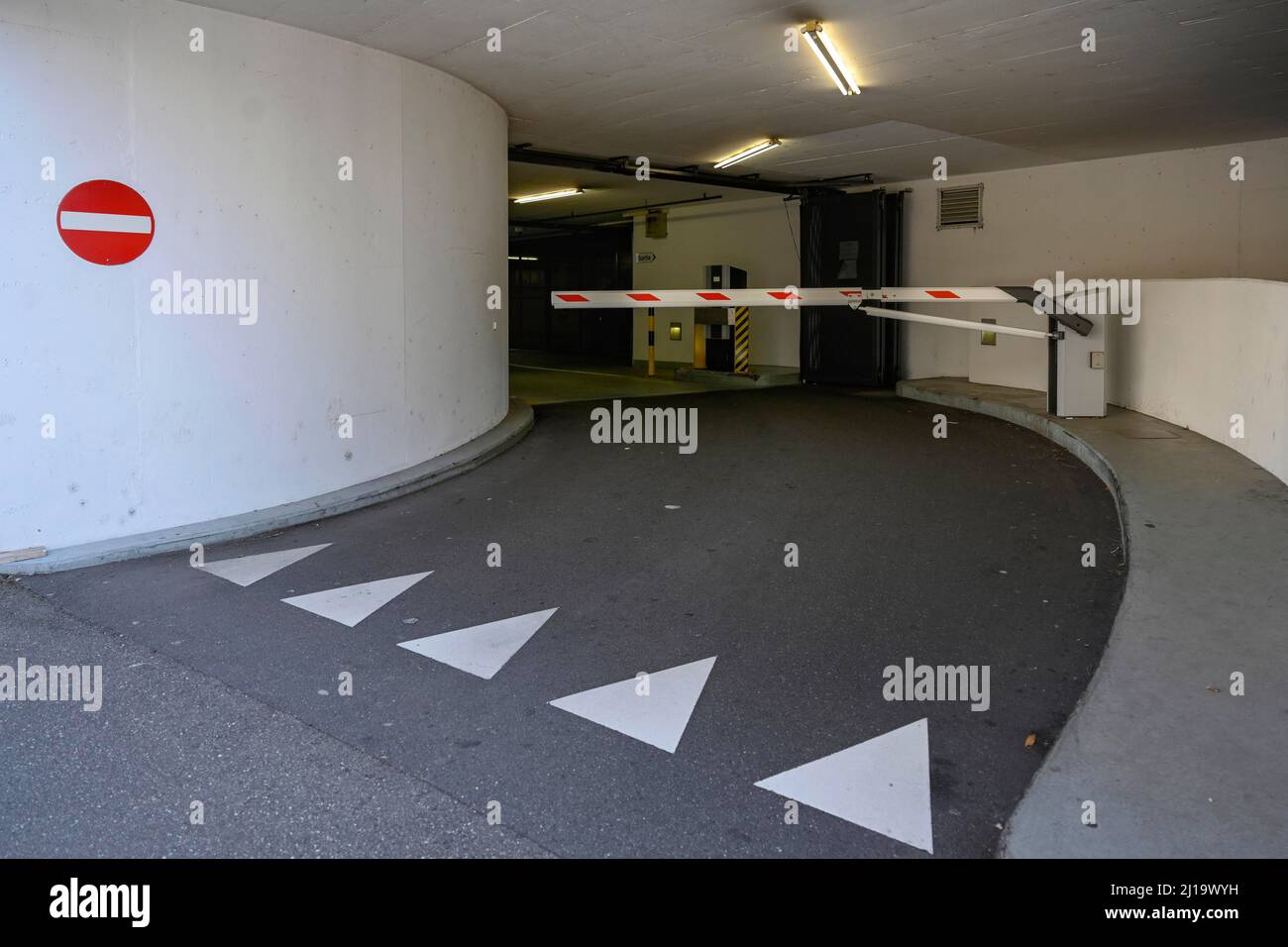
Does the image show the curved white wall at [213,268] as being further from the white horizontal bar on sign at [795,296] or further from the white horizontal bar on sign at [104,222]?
the white horizontal bar on sign at [795,296]

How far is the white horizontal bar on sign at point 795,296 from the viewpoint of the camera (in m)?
11.7

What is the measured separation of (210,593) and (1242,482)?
654 centimetres

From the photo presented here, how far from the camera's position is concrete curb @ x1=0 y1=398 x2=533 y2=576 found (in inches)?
222

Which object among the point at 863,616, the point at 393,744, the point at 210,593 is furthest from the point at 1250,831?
the point at 210,593

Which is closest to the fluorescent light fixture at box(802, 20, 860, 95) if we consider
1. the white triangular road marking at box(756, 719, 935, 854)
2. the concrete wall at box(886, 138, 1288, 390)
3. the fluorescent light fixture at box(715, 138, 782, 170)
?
the fluorescent light fixture at box(715, 138, 782, 170)

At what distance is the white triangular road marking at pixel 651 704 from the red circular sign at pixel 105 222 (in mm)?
4101

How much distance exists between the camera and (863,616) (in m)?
4.77

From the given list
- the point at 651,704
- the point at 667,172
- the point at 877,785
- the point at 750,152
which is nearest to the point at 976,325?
the point at 750,152

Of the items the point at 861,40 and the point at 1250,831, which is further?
the point at 861,40

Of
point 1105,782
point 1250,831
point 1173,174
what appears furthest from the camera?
point 1173,174

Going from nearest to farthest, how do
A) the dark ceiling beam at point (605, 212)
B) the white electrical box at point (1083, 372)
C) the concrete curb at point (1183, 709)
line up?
1. the concrete curb at point (1183, 709)
2. the white electrical box at point (1083, 372)
3. the dark ceiling beam at point (605, 212)

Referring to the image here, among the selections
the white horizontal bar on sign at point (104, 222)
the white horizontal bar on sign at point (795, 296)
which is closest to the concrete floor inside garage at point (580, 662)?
the white horizontal bar on sign at point (104, 222)

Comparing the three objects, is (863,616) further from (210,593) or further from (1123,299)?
(1123,299)
